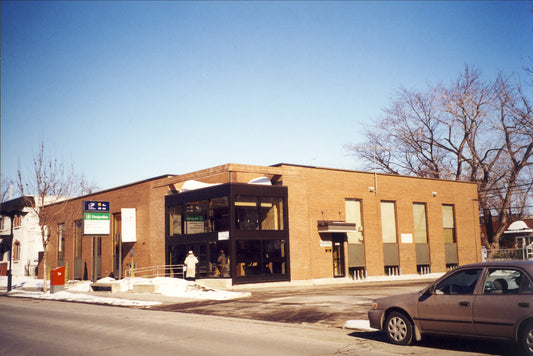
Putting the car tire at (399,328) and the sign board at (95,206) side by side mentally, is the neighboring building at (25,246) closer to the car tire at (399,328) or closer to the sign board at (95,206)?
the sign board at (95,206)

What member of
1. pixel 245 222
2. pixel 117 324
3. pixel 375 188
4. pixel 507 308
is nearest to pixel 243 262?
pixel 245 222

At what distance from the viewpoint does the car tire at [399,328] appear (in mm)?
9641

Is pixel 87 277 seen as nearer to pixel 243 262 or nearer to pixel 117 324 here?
pixel 243 262

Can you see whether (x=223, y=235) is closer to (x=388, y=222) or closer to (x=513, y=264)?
(x=388, y=222)

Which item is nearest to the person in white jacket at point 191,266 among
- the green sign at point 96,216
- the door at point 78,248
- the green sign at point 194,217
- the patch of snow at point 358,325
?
the green sign at point 194,217

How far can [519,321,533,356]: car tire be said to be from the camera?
7750mm

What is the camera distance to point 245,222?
2927 cm

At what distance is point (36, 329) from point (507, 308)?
1104 cm

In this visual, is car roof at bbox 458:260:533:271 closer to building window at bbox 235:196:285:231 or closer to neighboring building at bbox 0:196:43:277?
building window at bbox 235:196:285:231

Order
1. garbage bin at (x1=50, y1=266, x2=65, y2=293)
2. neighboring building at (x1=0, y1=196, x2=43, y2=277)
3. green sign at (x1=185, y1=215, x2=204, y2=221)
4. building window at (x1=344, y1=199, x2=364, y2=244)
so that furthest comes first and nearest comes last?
neighboring building at (x1=0, y1=196, x2=43, y2=277) → building window at (x1=344, y1=199, x2=364, y2=244) → green sign at (x1=185, y1=215, x2=204, y2=221) → garbage bin at (x1=50, y1=266, x2=65, y2=293)

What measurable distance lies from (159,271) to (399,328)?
26.0 m

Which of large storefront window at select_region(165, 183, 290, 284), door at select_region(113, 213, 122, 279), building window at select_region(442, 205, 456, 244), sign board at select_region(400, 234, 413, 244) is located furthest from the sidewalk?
building window at select_region(442, 205, 456, 244)

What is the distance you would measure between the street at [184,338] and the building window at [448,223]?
29.2 m

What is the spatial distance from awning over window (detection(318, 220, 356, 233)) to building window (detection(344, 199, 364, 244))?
67.3 inches
